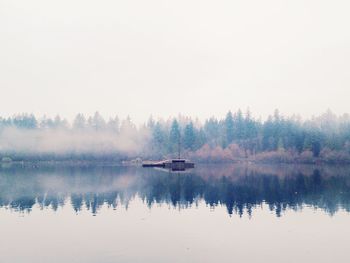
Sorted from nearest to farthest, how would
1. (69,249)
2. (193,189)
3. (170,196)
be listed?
1. (69,249)
2. (170,196)
3. (193,189)

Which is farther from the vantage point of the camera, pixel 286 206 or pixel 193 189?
pixel 193 189

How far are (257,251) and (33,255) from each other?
21.4 m

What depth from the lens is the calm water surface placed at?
114ft

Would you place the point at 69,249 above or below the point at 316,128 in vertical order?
below

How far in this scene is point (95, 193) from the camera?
74188 millimetres

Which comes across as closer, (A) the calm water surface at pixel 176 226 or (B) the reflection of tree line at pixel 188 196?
(A) the calm water surface at pixel 176 226

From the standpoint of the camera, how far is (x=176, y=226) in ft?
151

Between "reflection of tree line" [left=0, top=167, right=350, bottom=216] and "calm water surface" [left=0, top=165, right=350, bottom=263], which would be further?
"reflection of tree line" [left=0, top=167, right=350, bottom=216]

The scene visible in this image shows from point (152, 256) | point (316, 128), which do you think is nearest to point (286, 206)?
point (152, 256)

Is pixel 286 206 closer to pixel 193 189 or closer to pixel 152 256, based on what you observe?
pixel 193 189

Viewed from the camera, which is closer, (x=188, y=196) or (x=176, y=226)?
(x=176, y=226)

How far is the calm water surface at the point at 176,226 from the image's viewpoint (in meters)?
34.6

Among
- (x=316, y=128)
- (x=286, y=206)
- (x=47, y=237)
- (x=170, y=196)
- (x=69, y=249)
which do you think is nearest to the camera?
(x=69, y=249)

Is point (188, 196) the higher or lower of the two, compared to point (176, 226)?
higher
